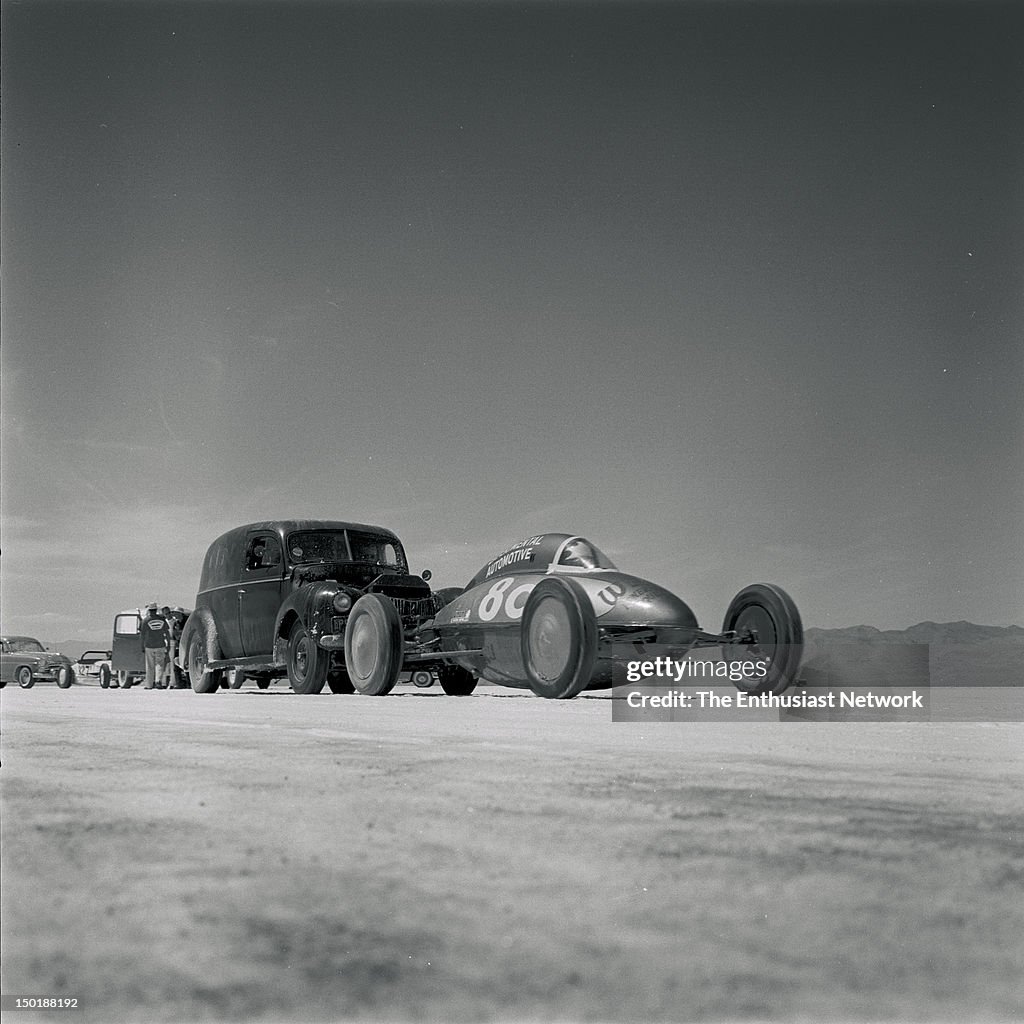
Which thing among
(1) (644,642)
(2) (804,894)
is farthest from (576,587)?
(2) (804,894)

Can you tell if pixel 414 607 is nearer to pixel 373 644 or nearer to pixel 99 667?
pixel 373 644

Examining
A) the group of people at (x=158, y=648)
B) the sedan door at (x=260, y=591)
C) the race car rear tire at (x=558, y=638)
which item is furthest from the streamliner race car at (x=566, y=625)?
the group of people at (x=158, y=648)

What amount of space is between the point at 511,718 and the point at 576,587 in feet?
3.85

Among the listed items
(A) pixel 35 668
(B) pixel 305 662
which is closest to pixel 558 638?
(B) pixel 305 662

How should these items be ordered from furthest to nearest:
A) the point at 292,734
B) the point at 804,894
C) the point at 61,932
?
the point at 292,734 < the point at 804,894 < the point at 61,932

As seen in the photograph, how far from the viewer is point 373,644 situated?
11.6 m

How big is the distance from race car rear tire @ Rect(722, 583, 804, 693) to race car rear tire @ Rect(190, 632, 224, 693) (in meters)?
7.82

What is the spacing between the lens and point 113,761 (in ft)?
16.3

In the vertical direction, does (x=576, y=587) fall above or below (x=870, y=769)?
above

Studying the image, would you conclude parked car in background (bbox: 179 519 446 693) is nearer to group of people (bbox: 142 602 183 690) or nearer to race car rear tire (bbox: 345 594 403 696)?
race car rear tire (bbox: 345 594 403 696)

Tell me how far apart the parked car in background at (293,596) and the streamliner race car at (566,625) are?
1.22 m

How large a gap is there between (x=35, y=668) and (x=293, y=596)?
9870 millimetres

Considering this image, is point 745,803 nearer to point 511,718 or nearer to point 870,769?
point 870,769

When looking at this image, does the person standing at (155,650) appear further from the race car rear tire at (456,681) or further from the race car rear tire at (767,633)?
the race car rear tire at (767,633)
